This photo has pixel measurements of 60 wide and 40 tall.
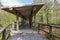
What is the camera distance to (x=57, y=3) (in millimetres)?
21125

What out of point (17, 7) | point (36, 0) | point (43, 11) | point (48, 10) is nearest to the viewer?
point (17, 7)

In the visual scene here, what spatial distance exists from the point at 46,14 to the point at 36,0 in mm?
4987

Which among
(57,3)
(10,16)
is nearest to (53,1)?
(57,3)

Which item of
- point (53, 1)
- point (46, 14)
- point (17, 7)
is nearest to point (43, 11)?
point (46, 14)

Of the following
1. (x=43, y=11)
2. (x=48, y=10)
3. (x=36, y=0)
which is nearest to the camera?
(x=48, y=10)

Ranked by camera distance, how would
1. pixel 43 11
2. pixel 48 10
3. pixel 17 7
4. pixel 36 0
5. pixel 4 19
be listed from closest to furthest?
1. pixel 17 7
2. pixel 48 10
3. pixel 43 11
4. pixel 4 19
5. pixel 36 0

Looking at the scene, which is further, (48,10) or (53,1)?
(53,1)

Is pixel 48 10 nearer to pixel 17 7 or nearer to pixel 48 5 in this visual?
pixel 48 5

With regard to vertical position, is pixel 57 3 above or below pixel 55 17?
above

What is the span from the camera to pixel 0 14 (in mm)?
22031

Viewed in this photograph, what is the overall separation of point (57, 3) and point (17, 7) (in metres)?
11.6

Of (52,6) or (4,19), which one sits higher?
(52,6)

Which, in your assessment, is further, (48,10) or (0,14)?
(0,14)

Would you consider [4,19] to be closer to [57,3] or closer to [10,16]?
[10,16]
